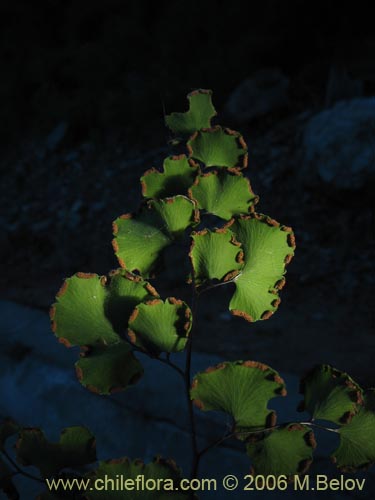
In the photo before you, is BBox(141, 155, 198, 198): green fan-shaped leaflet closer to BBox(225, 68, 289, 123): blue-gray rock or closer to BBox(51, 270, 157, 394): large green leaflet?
BBox(51, 270, 157, 394): large green leaflet

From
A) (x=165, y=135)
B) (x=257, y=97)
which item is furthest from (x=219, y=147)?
(x=257, y=97)

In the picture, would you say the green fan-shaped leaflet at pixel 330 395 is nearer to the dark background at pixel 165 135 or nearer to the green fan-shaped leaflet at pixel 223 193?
the green fan-shaped leaflet at pixel 223 193

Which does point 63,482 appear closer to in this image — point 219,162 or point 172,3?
point 219,162

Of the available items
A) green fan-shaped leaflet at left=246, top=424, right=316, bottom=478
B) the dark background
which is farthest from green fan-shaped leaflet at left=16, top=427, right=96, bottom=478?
the dark background

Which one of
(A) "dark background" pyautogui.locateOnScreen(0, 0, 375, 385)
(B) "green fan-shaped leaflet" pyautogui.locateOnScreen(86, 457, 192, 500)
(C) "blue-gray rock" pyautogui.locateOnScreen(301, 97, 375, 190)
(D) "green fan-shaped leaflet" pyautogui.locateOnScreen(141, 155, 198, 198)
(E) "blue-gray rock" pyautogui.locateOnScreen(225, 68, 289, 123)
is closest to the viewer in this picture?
(B) "green fan-shaped leaflet" pyautogui.locateOnScreen(86, 457, 192, 500)

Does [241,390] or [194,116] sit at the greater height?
[194,116]

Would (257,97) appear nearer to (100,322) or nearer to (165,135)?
(165,135)
